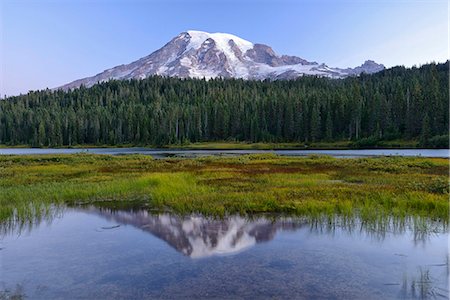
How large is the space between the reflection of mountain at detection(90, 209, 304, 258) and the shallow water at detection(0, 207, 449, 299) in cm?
5

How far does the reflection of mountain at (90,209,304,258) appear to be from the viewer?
1608 centimetres

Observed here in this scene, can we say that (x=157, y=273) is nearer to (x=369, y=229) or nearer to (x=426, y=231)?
(x=369, y=229)

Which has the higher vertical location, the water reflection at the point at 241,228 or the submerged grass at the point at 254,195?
the submerged grass at the point at 254,195

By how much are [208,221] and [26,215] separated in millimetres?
10681

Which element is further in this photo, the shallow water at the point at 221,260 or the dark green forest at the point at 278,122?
the dark green forest at the point at 278,122

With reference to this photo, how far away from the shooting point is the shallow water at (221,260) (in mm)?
11461

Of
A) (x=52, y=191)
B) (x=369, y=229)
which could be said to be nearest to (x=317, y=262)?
(x=369, y=229)

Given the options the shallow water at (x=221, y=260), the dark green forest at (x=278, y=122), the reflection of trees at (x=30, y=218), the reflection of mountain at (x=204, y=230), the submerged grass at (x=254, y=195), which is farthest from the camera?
the dark green forest at (x=278, y=122)

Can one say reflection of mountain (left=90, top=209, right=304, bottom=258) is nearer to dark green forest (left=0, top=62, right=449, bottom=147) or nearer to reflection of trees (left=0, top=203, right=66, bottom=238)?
reflection of trees (left=0, top=203, right=66, bottom=238)

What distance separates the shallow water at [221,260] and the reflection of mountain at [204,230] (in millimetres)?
49

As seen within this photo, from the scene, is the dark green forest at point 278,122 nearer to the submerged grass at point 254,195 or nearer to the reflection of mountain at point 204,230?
the submerged grass at point 254,195

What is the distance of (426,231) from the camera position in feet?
56.9

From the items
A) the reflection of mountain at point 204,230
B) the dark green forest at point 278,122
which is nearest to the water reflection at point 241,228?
the reflection of mountain at point 204,230

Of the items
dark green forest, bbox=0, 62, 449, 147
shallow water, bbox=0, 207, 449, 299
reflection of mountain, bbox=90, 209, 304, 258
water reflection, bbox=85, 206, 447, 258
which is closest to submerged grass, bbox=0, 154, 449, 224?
water reflection, bbox=85, 206, 447, 258
